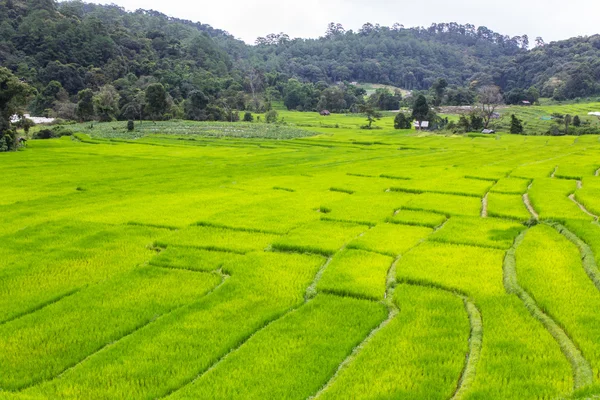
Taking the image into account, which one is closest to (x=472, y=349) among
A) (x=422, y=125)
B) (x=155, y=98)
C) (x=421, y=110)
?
(x=422, y=125)

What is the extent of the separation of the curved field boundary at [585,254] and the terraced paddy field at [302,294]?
0.09m

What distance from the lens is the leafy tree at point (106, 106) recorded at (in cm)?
8056

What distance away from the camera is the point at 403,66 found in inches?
7274

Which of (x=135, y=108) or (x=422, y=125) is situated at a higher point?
(x=135, y=108)

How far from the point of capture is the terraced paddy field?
6.59 m

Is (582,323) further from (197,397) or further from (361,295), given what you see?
(197,397)

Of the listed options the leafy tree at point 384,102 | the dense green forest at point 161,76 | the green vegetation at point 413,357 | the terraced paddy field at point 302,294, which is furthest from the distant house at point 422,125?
the green vegetation at point 413,357

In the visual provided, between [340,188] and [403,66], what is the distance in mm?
172751

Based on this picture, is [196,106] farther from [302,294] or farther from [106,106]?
[302,294]

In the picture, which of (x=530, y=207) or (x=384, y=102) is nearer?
(x=530, y=207)

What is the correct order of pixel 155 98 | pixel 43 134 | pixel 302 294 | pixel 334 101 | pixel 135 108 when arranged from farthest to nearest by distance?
pixel 334 101 → pixel 135 108 → pixel 155 98 → pixel 43 134 → pixel 302 294

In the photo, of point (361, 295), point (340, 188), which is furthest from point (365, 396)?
point (340, 188)

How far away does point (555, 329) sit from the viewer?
26.4ft

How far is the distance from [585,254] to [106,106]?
80.4 metres
